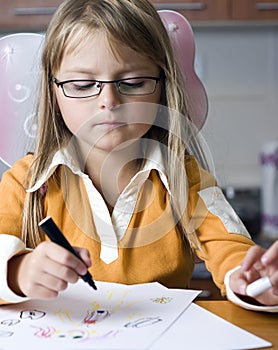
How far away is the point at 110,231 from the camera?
107cm

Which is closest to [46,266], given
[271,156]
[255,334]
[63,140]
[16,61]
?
[255,334]

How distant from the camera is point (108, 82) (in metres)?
0.98

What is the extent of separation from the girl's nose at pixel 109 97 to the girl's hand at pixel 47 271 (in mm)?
240

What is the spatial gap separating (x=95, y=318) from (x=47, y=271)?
8 centimetres

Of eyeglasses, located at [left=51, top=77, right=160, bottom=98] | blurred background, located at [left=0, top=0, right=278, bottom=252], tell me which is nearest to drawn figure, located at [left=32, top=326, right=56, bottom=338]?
eyeglasses, located at [left=51, top=77, right=160, bottom=98]

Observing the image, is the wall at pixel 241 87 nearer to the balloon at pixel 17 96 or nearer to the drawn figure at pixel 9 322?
the balloon at pixel 17 96

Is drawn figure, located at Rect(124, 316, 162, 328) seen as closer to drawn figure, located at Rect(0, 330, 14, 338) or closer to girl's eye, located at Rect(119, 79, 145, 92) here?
drawn figure, located at Rect(0, 330, 14, 338)

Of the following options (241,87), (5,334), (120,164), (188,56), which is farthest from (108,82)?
(241,87)

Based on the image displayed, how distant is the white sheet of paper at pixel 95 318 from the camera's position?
2.43 feet

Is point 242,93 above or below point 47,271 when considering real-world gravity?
below

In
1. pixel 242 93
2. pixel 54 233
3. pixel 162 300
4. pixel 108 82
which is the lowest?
pixel 242 93

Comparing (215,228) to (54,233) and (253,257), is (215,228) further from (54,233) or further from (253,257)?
(54,233)

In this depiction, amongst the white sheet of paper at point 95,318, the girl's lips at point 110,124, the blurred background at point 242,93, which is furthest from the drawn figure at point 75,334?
the blurred background at point 242,93

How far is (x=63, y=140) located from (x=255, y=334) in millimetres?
496
